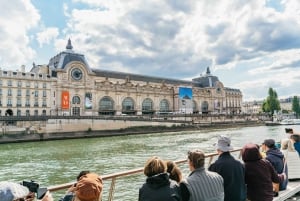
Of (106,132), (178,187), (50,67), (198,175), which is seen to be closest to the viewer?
(178,187)

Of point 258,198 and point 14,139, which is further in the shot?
point 14,139

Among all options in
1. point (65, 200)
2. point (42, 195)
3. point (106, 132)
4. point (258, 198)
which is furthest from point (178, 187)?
point (106, 132)

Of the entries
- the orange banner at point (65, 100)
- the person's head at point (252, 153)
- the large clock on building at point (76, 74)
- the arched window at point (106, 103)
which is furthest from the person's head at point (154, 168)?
the arched window at point (106, 103)

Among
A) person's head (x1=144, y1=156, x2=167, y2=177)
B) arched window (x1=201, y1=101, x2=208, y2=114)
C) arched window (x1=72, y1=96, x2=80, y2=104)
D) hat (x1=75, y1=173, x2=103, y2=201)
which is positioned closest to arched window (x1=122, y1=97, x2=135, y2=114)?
arched window (x1=72, y1=96, x2=80, y2=104)

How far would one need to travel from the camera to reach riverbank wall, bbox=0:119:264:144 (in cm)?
4038

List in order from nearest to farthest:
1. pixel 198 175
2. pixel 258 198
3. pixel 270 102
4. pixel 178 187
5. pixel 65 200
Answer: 1. pixel 65 200
2. pixel 178 187
3. pixel 198 175
4. pixel 258 198
5. pixel 270 102

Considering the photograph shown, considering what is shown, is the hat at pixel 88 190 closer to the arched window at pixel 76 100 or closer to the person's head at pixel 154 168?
the person's head at pixel 154 168

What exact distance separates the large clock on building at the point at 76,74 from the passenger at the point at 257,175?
61.9m

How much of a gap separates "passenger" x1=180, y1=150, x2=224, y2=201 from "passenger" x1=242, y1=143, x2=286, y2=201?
2.94ft

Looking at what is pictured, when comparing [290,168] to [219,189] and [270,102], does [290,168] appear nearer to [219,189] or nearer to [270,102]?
[219,189]

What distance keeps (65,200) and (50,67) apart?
6445cm

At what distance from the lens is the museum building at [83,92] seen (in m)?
Result: 56.0

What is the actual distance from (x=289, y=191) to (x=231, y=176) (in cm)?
226

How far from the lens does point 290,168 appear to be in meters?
6.20
